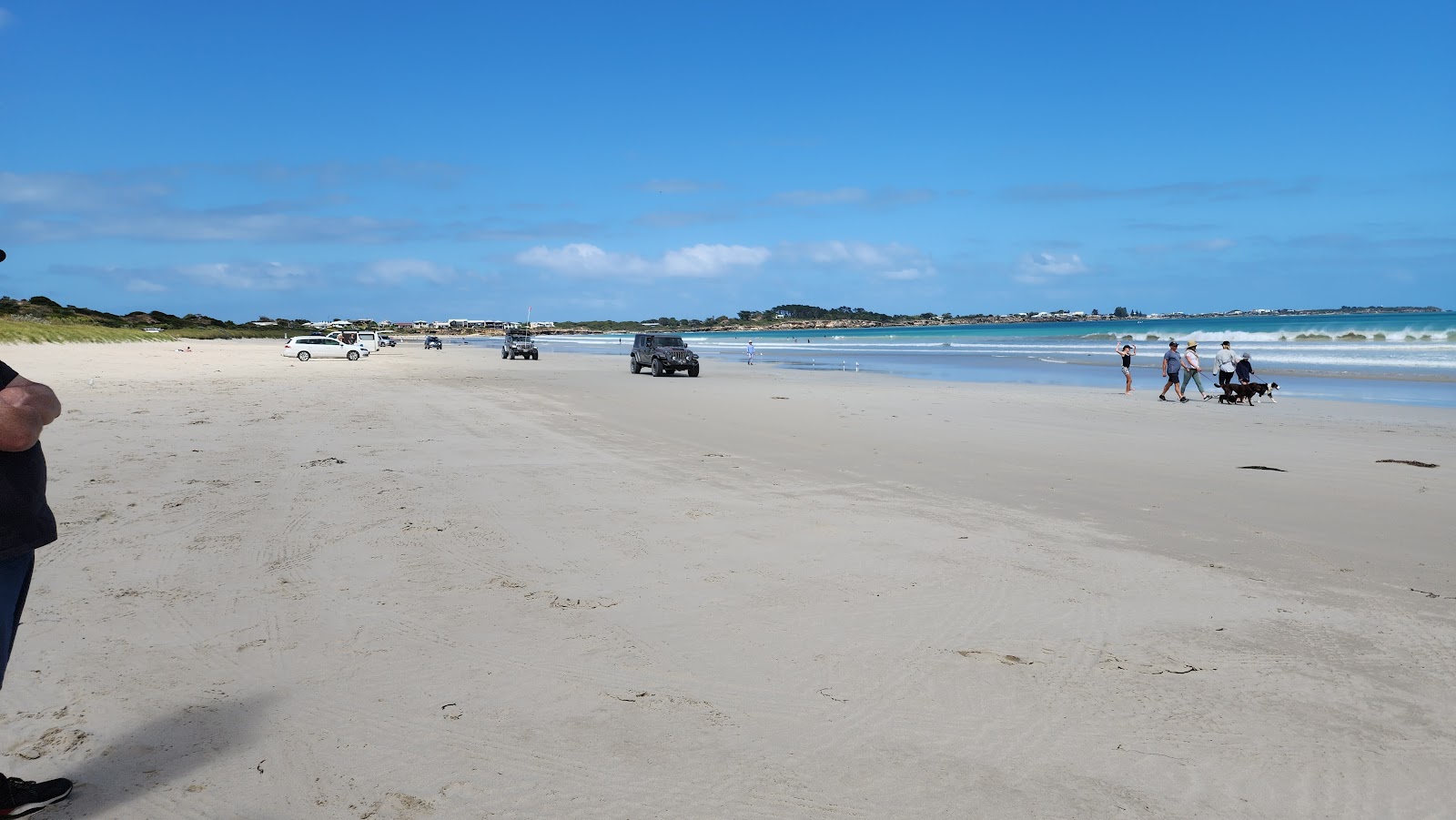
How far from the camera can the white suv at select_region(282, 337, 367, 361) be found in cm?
5033

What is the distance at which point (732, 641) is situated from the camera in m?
5.06

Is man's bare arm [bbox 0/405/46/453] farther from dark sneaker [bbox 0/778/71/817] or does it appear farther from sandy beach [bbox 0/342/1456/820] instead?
sandy beach [bbox 0/342/1456/820]

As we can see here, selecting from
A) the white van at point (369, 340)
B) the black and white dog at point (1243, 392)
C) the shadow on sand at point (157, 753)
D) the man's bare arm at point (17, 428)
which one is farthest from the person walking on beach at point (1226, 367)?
the white van at point (369, 340)

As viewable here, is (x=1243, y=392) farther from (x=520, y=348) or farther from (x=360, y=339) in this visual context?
(x=360, y=339)

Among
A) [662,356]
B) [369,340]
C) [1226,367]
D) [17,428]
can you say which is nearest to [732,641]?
[17,428]

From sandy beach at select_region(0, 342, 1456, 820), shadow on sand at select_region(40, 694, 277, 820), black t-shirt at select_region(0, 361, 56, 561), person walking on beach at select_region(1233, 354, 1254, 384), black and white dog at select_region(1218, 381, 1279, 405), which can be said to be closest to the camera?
black t-shirt at select_region(0, 361, 56, 561)

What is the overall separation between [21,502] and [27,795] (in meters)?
1.09

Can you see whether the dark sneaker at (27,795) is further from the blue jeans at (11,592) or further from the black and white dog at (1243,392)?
the black and white dog at (1243,392)

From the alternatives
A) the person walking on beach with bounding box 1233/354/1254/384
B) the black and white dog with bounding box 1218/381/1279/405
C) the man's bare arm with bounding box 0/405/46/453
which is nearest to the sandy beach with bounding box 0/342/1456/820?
the man's bare arm with bounding box 0/405/46/453

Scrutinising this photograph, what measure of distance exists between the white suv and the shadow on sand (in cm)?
5039

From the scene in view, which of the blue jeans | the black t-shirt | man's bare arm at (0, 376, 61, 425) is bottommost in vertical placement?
the blue jeans

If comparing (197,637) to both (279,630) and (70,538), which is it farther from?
(70,538)

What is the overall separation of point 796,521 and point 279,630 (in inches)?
172

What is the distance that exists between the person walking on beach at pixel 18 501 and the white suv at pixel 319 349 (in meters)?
51.2
